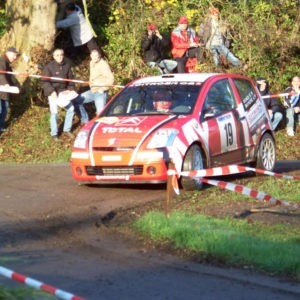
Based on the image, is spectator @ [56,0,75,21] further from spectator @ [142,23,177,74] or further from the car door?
the car door

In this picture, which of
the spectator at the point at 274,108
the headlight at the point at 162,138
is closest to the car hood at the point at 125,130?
the headlight at the point at 162,138

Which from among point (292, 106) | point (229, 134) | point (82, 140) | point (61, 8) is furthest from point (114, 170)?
point (61, 8)

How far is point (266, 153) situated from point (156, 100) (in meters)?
2.46

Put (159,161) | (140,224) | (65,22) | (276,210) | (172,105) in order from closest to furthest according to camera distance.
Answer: (140,224)
(276,210)
(159,161)
(172,105)
(65,22)

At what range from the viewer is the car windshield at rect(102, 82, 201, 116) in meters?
12.9

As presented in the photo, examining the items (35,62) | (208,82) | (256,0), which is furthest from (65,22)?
(208,82)

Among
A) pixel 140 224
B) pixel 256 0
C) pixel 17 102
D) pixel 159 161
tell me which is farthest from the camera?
pixel 256 0

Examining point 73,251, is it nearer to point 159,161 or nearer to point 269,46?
point 159,161

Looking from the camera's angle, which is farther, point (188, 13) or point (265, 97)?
point (188, 13)

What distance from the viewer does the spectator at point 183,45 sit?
21.0 metres

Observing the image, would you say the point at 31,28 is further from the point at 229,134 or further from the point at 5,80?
the point at 229,134

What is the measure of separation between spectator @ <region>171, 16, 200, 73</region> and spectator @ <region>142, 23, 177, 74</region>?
0.24 meters

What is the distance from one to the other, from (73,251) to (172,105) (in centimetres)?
464

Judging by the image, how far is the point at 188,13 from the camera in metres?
21.9
